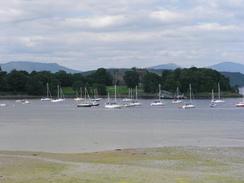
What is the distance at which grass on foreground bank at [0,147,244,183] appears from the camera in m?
26.7

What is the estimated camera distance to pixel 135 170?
30609 millimetres

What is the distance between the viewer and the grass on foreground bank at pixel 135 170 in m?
26.7

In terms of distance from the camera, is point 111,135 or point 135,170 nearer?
point 135,170

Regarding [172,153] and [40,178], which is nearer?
[40,178]

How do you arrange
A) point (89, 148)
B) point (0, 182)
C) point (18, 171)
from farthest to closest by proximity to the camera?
point (89, 148) → point (18, 171) → point (0, 182)

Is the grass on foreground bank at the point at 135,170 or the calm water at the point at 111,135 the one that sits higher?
the grass on foreground bank at the point at 135,170

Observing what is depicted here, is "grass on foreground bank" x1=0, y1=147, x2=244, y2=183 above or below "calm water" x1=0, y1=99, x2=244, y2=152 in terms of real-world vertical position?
above

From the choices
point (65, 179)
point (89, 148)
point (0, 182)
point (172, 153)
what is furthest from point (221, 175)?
point (89, 148)

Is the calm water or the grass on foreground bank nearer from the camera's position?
the grass on foreground bank

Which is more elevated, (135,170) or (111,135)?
(135,170)

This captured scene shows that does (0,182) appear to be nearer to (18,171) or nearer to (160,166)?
(18,171)

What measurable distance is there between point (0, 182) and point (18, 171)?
4.60 m

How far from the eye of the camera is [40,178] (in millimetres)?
27391

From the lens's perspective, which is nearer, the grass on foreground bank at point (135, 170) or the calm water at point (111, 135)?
the grass on foreground bank at point (135, 170)
